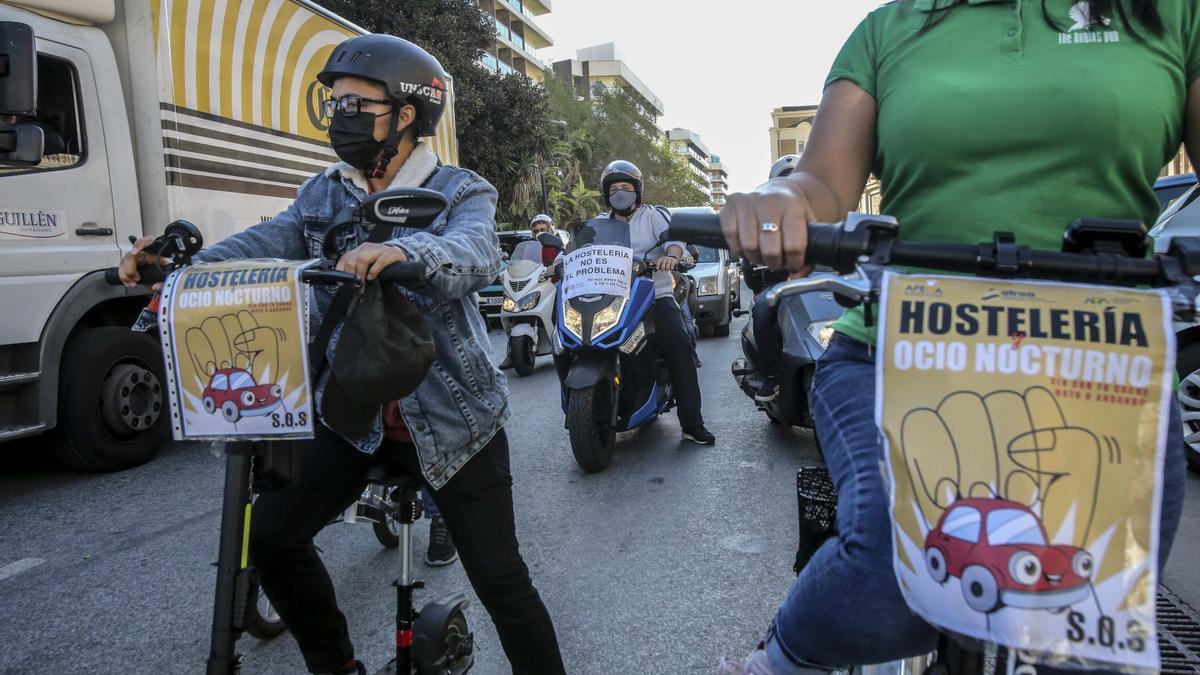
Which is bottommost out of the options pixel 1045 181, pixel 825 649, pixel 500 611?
pixel 500 611

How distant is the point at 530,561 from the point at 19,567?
2365mm

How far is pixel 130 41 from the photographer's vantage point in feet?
19.3

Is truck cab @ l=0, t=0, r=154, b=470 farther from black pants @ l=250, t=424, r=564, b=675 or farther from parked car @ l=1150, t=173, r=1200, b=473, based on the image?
parked car @ l=1150, t=173, r=1200, b=473

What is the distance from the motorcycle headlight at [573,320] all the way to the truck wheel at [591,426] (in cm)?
36

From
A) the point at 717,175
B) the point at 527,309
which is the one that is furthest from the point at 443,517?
the point at 717,175

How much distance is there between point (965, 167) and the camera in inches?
56.0

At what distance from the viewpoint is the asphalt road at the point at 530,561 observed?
10.2 feet

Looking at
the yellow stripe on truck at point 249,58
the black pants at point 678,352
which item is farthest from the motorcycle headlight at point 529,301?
the black pants at point 678,352

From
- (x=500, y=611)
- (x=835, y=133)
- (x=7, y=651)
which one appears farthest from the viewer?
(x=7, y=651)

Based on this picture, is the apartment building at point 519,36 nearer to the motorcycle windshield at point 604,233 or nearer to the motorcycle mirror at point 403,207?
the motorcycle windshield at point 604,233

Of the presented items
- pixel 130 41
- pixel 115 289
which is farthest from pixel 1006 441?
pixel 130 41

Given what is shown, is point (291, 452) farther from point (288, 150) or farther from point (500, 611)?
point (288, 150)

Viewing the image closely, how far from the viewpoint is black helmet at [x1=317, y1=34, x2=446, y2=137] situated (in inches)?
88.7

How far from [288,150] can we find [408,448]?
5.80 meters
